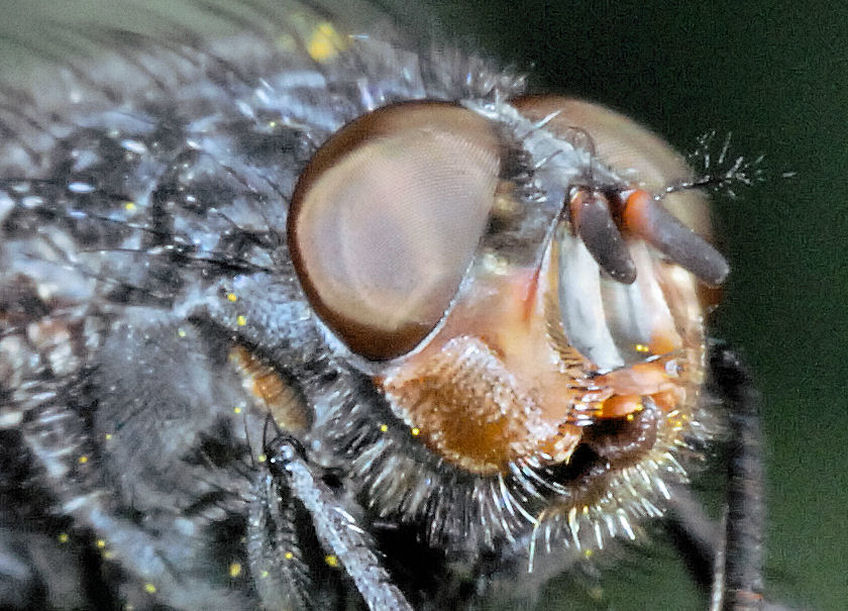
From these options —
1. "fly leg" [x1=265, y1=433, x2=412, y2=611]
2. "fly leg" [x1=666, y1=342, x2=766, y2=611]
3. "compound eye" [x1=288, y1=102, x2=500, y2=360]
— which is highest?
"compound eye" [x1=288, y1=102, x2=500, y2=360]

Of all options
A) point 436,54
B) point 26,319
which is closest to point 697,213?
point 436,54

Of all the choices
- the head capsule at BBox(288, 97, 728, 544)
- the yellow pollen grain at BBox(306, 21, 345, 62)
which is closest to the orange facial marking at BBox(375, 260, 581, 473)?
the head capsule at BBox(288, 97, 728, 544)

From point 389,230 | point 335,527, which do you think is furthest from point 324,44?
point 335,527

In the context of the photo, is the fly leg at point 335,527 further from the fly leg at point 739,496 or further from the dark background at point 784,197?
the dark background at point 784,197

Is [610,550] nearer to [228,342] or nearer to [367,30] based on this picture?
[228,342]

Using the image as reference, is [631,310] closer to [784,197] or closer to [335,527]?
[335,527]

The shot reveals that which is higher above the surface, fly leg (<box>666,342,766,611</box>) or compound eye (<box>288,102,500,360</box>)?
compound eye (<box>288,102,500,360</box>)

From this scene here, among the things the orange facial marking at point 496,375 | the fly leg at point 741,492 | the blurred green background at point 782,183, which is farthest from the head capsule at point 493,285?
the blurred green background at point 782,183

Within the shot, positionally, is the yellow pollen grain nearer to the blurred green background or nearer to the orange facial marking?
the orange facial marking
